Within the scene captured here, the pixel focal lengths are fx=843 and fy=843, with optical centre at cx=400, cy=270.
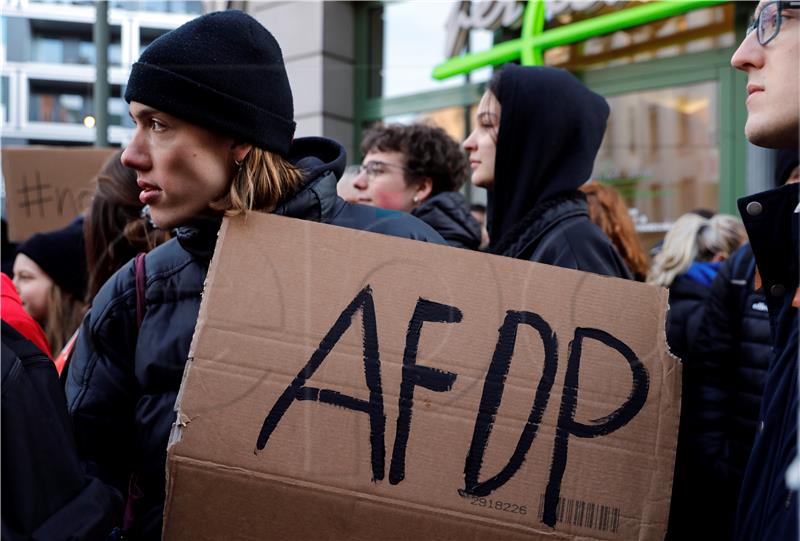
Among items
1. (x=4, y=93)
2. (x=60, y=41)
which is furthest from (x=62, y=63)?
(x=4, y=93)

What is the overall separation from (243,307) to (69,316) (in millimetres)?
2106

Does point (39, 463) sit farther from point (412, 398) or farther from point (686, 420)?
point (686, 420)

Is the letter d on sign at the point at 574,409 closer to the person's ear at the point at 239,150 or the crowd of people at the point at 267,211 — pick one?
the crowd of people at the point at 267,211

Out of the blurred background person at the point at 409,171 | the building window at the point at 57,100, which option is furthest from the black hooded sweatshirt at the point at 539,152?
the building window at the point at 57,100

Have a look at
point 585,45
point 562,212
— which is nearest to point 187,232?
point 562,212

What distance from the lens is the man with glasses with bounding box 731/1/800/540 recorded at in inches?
53.1

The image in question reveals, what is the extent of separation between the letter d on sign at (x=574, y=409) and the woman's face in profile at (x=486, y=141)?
121 centimetres

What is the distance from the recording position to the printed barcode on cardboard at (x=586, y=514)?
1374 millimetres

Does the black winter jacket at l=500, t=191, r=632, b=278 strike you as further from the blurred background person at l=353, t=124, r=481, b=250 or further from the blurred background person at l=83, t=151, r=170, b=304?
the blurred background person at l=83, t=151, r=170, b=304

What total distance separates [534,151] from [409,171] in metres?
0.95

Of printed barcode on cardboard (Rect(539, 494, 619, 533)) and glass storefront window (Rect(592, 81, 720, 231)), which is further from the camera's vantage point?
glass storefront window (Rect(592, 81, 720, 231))

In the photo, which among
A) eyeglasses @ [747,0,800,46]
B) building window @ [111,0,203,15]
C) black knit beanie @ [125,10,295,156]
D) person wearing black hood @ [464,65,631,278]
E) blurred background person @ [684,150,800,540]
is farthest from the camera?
building window @ [111,0,203,15]

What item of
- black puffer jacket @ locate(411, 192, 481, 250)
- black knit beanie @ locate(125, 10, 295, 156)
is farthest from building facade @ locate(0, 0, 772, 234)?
black knit beanie @ locate(125, 10, 295, 156)

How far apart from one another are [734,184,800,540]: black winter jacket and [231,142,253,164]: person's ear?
98cm
